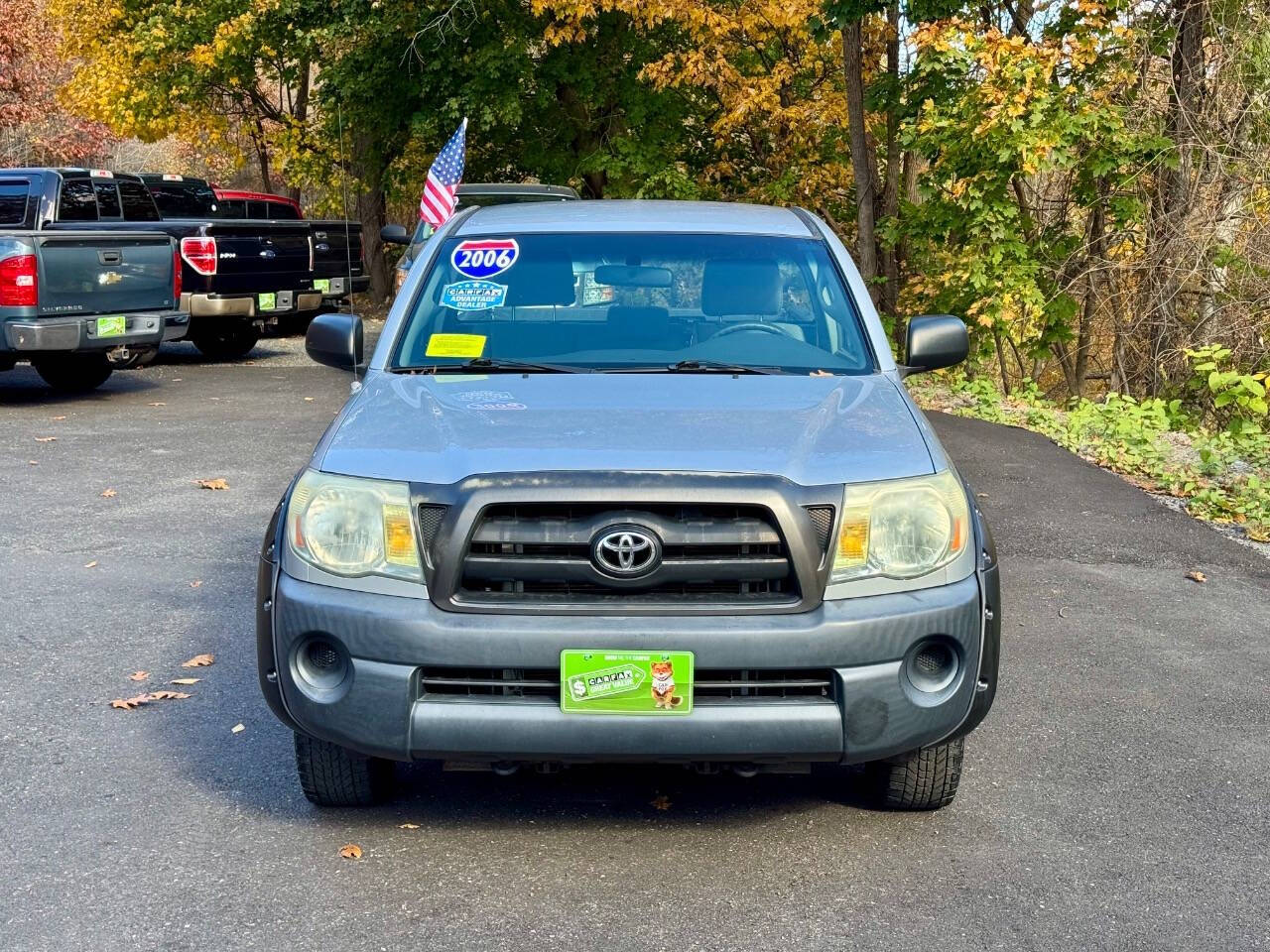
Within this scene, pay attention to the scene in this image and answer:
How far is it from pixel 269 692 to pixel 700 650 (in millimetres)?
1176

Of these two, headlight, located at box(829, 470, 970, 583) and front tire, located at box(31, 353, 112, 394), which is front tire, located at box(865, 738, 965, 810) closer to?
headlight, located at box(829, 470, 970, 583)

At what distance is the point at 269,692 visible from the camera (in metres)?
4.11

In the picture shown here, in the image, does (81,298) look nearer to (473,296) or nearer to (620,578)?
(473,296)

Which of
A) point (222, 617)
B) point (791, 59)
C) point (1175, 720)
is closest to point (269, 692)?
point (222, 617)

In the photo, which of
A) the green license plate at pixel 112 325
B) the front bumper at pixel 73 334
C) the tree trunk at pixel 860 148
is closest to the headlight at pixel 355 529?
the front bumper at pixel 73 334

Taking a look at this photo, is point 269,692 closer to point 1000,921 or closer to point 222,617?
point 1000,921

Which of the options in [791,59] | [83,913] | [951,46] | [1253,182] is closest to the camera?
[83,913]

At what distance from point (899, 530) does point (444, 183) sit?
17.8m

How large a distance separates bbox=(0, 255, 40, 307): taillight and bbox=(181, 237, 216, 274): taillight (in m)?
4.44

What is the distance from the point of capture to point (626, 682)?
12.6 feet

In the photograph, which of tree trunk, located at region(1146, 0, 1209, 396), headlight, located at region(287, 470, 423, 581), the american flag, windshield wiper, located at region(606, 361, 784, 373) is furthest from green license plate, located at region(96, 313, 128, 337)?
headlight, located at region(287, 470, 423, 581)

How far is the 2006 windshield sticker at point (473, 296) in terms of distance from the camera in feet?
17.4

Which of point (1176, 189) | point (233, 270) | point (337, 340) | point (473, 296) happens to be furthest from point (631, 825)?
point (233, 270)

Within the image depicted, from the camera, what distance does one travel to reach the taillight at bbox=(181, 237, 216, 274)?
17625mm
